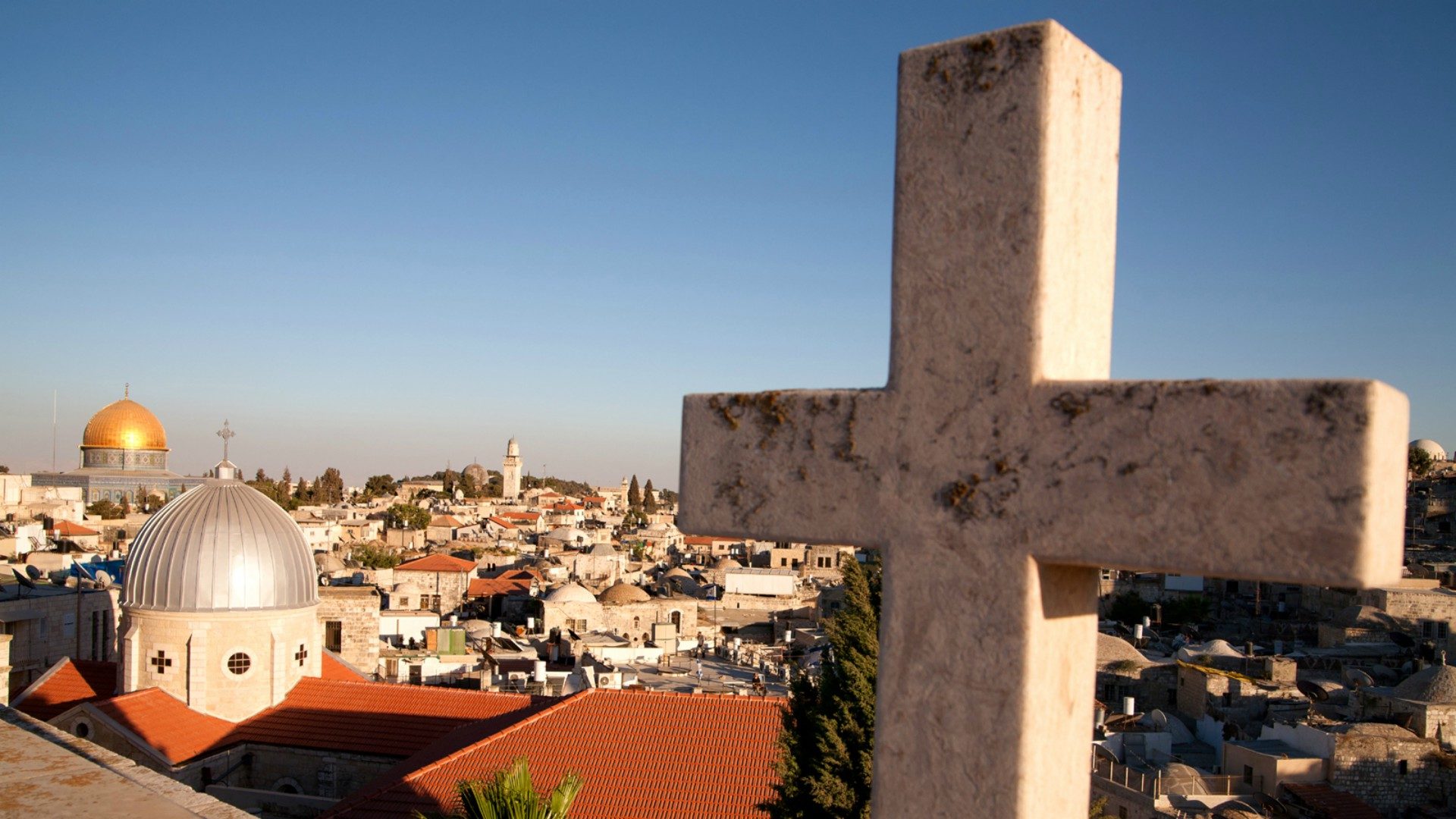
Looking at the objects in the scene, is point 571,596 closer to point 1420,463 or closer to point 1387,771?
point 1387,771

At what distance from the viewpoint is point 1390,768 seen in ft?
56.5

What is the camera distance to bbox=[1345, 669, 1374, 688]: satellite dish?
24.9 metres

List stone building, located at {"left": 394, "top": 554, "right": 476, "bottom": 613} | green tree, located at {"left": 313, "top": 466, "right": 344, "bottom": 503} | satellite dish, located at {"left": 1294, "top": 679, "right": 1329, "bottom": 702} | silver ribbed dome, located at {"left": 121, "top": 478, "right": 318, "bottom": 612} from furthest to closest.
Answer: green tree, located at {"left": 313, "top": 466, "right": 344, "bottom": 503} < stone building, located at {"left": 394, "top": 554, "right": 476, "bottom": 613} < satellite dish, located at {"left": 1294, "top": 679, "right": 1329, "bottom": 702} < silver ribbed dome, located at {"left": 121, "top": 478, "right": 318, "bottom": 612}

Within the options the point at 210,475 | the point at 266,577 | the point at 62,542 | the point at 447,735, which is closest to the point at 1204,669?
the point at 447,735

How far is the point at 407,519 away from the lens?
2372 inches

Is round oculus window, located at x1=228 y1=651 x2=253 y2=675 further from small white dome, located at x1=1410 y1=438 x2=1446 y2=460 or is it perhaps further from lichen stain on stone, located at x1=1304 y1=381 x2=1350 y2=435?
small white dome, located at x1=1410 y1=438 x2=1446 y2=460

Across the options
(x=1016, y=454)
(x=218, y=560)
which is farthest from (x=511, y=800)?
(x=218, y=560)

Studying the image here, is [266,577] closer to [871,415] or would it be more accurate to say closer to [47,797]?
[47,797]

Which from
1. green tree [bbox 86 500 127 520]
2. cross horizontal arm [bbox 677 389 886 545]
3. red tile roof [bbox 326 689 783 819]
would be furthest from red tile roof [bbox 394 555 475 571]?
cross horizontal arm [bbox 677 389 886 545]

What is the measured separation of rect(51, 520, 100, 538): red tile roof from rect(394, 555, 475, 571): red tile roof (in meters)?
16.5

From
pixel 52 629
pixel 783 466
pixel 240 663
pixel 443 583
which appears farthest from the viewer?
pixel 443 583

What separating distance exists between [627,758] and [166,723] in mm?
7829

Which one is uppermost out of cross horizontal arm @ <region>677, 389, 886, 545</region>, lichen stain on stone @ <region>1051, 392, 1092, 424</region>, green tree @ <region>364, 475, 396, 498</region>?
lichen stain on stone @ <region>1051, 392, 1092, 424</region>

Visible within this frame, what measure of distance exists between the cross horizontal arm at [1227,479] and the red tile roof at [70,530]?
5248 centimetres
